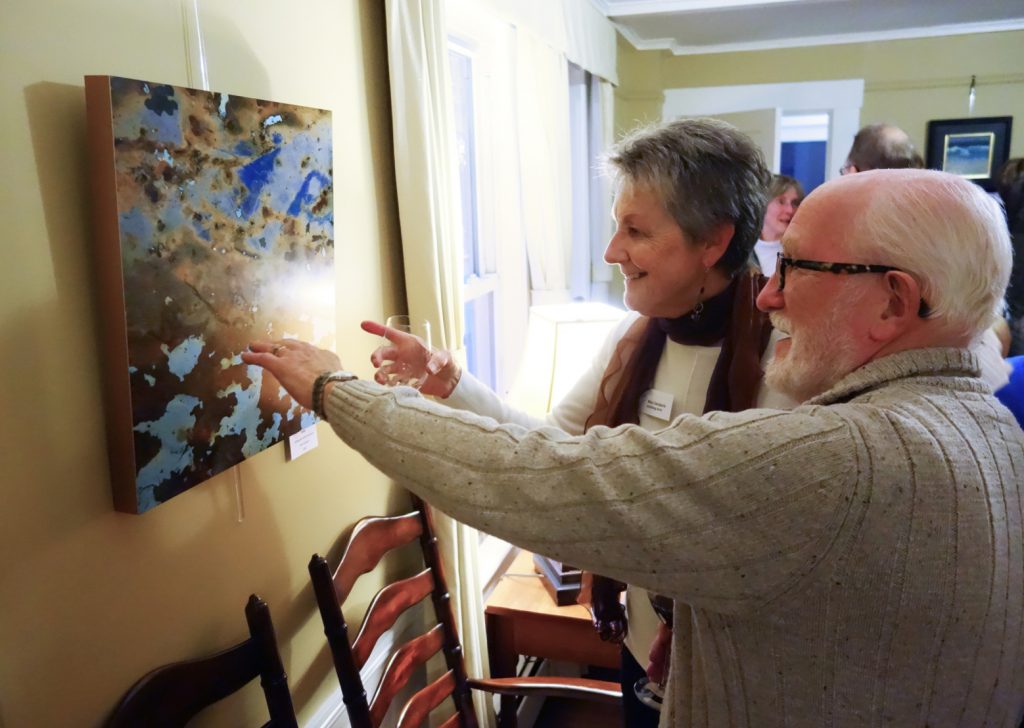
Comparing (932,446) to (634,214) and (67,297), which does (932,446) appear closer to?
(634,214)

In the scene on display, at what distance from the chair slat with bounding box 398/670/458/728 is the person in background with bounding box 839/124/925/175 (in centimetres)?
208

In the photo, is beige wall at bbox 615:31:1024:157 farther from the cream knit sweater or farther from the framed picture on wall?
the cream knit sweater

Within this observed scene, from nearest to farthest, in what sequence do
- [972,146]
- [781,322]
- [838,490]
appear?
[838,490] → [781,322] → [972,146]

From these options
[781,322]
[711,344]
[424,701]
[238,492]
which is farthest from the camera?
[424,701]

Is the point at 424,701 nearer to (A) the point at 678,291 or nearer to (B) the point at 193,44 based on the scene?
(A) the point at 678,291

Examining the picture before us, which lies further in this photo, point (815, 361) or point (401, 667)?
point (401, 667)

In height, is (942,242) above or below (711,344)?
above

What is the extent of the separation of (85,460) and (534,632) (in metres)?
1.45

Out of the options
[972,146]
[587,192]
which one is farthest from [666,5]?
[972,146]

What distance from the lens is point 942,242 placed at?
77cm

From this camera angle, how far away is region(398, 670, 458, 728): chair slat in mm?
1632

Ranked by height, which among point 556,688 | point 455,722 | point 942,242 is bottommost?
point 455,722

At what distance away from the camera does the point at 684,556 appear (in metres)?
0.73

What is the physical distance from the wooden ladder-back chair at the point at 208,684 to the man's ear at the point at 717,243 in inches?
36.5
